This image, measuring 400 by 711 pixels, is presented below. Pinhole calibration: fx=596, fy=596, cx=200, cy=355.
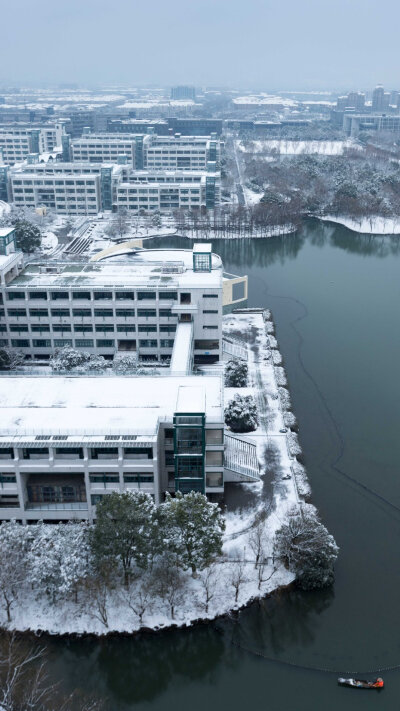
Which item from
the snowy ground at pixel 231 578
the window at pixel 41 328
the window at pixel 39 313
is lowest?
the snowy ground at pixel 231 578

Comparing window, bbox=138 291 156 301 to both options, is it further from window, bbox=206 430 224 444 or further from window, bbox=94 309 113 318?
window, bbox=206 430 224 444

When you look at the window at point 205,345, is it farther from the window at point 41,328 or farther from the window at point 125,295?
the window at point 41,328

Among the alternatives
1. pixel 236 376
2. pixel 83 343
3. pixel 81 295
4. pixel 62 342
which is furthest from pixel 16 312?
pixel 236 376

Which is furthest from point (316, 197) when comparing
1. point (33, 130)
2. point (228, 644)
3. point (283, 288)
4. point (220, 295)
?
point (228, 644)

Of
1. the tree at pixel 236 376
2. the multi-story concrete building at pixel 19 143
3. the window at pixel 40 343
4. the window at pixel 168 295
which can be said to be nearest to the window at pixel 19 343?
the window at pixel 40 343

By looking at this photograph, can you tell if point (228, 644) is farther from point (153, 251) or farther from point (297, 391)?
point (153, 251)
